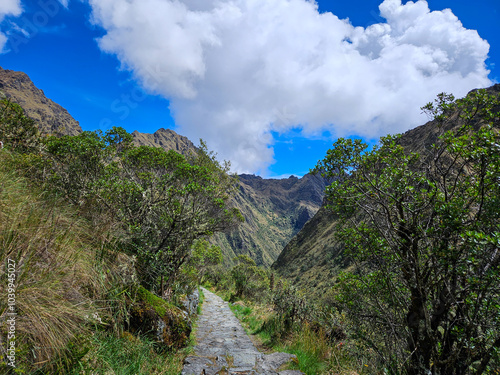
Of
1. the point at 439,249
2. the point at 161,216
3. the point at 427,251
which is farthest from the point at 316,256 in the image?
the point at 439,249

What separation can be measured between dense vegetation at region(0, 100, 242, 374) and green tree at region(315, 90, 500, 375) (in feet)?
12.7

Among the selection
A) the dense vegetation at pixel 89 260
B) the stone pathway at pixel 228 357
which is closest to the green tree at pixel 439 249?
the stone pathway at pixel 228 357

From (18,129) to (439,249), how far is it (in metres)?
17.1

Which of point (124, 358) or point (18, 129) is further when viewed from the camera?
point (18, 129)

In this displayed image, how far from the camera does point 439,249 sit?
10.2 feet

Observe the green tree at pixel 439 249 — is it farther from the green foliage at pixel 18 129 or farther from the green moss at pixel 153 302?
the green foliage at pixel 18 129

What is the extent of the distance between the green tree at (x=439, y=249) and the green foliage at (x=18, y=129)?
42.1 ft

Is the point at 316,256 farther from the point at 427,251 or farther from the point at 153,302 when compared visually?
the point at 427,251

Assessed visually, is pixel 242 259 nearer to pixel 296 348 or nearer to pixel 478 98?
pixel 296 348

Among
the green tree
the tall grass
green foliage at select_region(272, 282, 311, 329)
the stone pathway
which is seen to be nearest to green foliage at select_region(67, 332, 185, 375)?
the stone pathway

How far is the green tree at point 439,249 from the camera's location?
2809 mm

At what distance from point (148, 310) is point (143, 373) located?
1.20 m

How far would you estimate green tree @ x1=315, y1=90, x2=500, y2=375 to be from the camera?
9.21ft

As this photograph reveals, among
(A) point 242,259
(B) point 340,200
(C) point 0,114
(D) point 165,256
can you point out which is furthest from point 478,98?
(A) point 242,259
